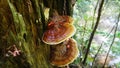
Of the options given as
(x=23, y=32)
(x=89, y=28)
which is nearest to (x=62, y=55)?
(x=23, y=32)

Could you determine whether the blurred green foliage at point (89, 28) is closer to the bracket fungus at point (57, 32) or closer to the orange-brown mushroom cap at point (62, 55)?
the orange-brown mushroom cap at point (62, 55)

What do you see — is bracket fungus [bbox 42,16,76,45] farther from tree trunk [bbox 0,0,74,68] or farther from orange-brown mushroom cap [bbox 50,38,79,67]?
orange-brown mushroom cap [bbox 50,38,79,67]

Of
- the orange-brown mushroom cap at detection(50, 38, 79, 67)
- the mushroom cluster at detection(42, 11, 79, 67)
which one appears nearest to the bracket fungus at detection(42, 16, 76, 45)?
the mushroom cluster at detection(42, 11, 79, 67)

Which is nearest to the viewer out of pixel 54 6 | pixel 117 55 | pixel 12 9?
pixel 12 9

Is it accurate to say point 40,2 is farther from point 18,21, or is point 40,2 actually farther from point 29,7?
point 18,21

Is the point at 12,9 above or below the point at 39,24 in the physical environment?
above

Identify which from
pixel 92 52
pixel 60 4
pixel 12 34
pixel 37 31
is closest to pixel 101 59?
pixel 92 52

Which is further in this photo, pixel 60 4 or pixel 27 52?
pixel 60 4
